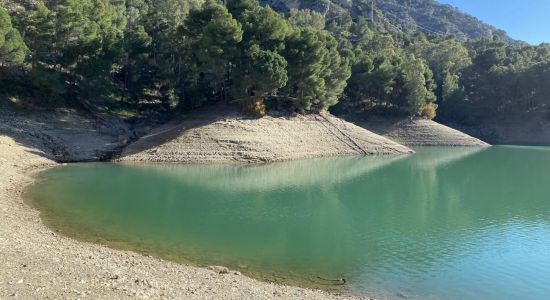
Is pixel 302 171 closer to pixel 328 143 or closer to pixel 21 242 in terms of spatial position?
pixel 328 143

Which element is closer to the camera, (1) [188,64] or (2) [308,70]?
(2) [308,70]

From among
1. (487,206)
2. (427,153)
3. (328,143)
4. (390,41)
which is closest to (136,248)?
(487,206)

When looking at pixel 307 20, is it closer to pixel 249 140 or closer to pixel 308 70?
pixel 308 70

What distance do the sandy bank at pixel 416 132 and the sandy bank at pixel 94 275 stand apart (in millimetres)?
63537

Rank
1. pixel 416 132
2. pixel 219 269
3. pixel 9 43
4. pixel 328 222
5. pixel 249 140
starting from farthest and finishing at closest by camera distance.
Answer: pixel 416 132, pixel 249 140, pixel 9 43, pixel 328 222, pixel 219 269

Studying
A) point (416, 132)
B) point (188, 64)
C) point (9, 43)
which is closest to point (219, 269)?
point (9, 43)

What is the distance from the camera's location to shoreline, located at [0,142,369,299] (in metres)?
12.2

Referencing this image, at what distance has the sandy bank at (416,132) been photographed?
77000mm

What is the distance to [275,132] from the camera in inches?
2137

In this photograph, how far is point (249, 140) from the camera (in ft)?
167

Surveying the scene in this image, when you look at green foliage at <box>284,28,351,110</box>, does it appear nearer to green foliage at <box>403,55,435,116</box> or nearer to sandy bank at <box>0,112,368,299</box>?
green foliage at <box>403,55,435,116</box>

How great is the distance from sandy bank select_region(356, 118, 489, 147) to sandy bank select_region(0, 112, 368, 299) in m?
63.5

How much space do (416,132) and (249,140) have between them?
38.0m

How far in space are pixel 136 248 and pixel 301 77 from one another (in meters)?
45.1
